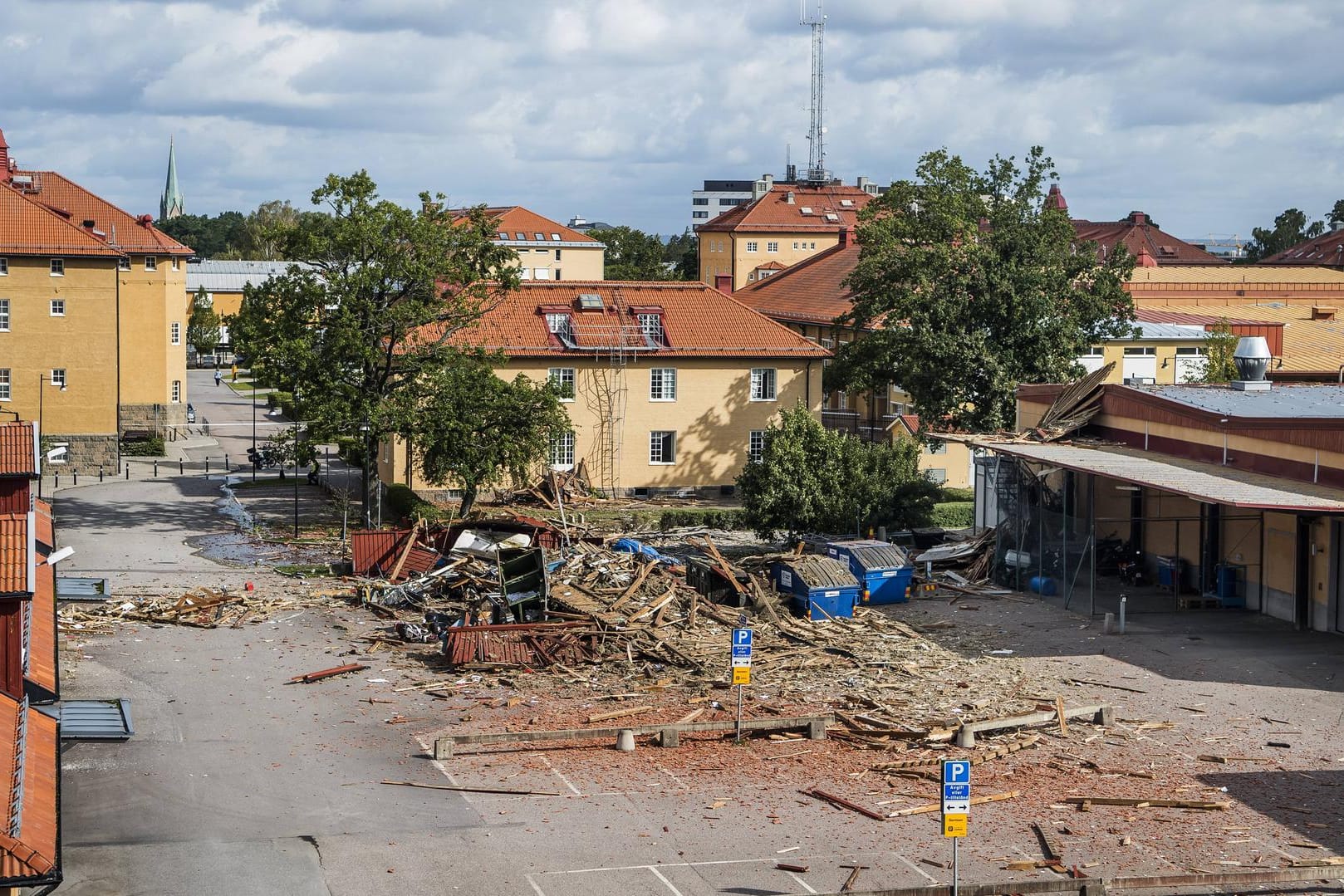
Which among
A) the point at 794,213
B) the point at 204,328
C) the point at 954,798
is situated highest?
the point at 794,213

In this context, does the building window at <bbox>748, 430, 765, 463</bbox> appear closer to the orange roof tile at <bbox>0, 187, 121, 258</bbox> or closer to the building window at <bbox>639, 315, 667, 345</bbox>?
the building window at <bbox>639, 315, 667, 345</bbox>

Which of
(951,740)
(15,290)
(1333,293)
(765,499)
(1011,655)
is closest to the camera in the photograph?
(951,740)

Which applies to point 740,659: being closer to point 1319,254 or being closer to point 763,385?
point 763,385

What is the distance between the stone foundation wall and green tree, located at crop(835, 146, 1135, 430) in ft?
98.9

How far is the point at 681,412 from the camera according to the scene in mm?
55844

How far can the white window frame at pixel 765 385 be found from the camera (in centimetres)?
5638

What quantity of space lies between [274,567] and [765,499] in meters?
13.2

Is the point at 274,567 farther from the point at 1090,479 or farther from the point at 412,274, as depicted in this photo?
the point at 1090,479

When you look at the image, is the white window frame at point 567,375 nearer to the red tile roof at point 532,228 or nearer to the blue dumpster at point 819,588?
the blue dumpster at point 819,588

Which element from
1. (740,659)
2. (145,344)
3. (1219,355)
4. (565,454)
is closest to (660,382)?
(565,454)

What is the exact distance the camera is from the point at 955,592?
3841cm

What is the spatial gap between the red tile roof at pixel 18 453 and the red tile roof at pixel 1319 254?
322ft

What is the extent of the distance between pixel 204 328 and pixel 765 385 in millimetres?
79084

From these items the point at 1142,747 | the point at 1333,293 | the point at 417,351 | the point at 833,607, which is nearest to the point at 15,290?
the point at 417,351
